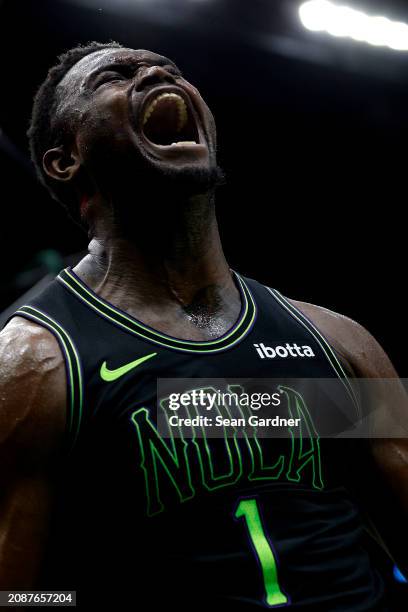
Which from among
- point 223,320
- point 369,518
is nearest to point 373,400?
point 369,518

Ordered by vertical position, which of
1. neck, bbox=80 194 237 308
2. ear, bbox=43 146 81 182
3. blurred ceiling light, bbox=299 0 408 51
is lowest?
neck, bbox=80 194 237 308

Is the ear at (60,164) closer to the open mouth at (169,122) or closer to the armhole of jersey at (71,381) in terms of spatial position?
the open mouth at (169,122)

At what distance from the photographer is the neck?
4.83 ft

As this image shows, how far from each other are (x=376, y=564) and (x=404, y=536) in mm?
95

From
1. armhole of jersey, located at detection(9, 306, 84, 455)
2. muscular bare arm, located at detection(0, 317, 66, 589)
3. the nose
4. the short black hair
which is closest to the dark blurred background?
the short black hair

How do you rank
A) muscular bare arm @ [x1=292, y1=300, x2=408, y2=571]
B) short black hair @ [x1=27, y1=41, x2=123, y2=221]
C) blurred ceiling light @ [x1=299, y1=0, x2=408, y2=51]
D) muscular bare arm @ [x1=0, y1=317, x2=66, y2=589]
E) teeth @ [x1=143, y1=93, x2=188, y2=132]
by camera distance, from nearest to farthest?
muscular bare arm @ [x1=0, y1=317, x2=66, y2=589] < muscular bare arm @ [x1=292, y1=300, x2=408, y2=571] < teeth @ [x1=143, y1=93, x2=188, y2=132] < short black hair @ [x1=27, y1=41, x2=123, y2=221] < blurred ceiling light @ [x1=299, y1=0, x2=408, y2=51]

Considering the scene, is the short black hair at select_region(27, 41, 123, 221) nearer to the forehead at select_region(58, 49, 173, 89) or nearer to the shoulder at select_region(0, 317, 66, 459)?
the forehead at select_region(58, 49, 173, 89)

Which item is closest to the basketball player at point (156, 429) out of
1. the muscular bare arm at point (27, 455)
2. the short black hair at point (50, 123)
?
the muscular bare arm at point (27, 455)

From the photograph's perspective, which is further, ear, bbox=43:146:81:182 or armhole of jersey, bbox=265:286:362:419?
ear, bbox=43:146:81:182

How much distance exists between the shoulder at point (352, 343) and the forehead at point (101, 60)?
0.77 m

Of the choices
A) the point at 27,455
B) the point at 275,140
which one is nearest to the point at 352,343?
the point at 27,455

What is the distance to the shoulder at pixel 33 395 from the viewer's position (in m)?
1.14

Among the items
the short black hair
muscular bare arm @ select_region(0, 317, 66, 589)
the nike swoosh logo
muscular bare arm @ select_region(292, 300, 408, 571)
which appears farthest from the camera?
the short black hair

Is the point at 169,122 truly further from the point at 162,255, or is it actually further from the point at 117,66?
the point at 162,255
